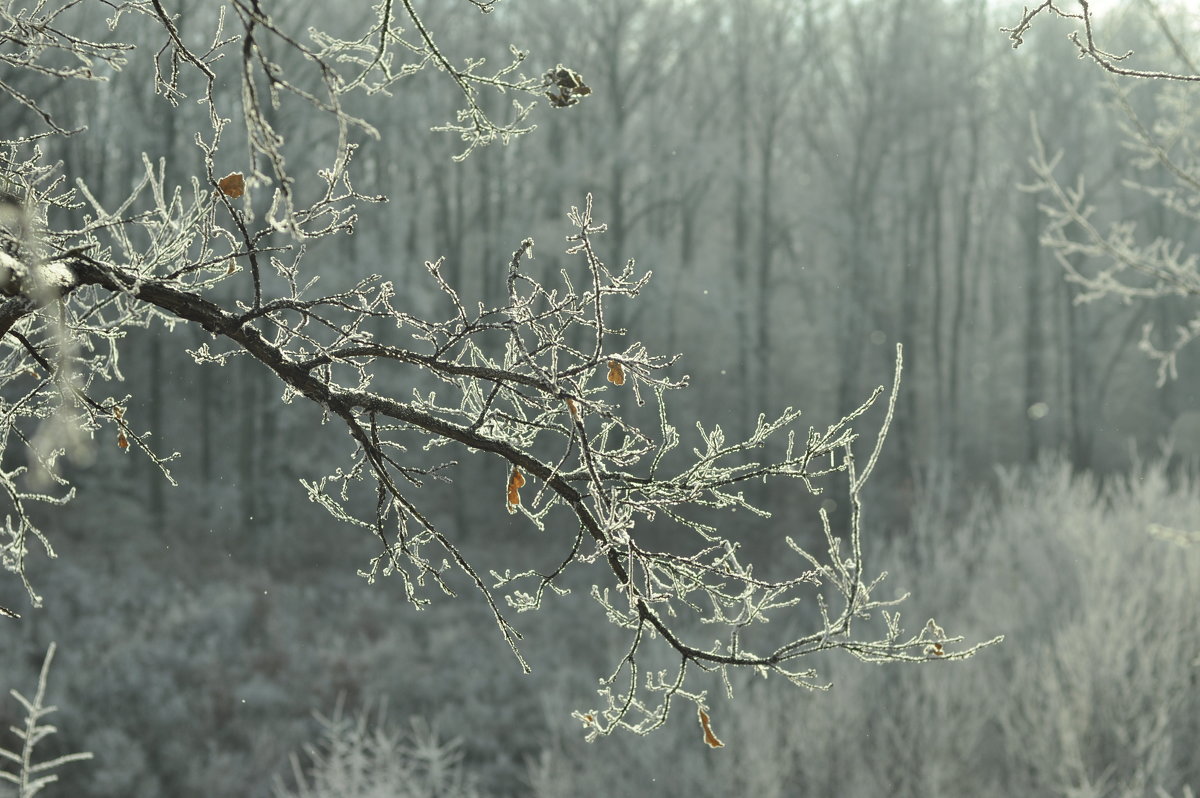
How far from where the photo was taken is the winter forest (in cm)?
247

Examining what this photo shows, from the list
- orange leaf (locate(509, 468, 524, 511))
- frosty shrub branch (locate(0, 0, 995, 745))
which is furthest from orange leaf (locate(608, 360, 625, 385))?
orange leaf (locate(509, 468, 524, 511))

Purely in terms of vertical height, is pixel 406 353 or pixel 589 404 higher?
pixel 406 353

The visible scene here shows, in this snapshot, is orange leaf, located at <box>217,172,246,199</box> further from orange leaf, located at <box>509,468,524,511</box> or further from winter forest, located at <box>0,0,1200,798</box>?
orange leaf, located at <box>509,468,524,511</box>

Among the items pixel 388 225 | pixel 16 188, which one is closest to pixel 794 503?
pixel 388 225

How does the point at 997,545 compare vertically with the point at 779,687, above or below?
above

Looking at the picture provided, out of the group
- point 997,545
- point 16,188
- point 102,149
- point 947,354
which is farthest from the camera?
point 947,354

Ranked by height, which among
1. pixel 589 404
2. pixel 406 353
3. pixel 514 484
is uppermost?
pixel 406 353

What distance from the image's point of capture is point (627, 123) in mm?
22688

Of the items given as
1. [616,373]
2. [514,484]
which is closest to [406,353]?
[514,484]

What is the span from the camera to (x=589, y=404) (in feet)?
6.94

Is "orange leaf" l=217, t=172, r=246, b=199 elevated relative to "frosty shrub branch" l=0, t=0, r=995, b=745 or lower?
elevated

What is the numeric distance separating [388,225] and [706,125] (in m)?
8.42

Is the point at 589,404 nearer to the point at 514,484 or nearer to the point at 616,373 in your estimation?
the point at 616,373

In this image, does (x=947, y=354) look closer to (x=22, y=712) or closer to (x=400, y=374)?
(x=400, y=374)
